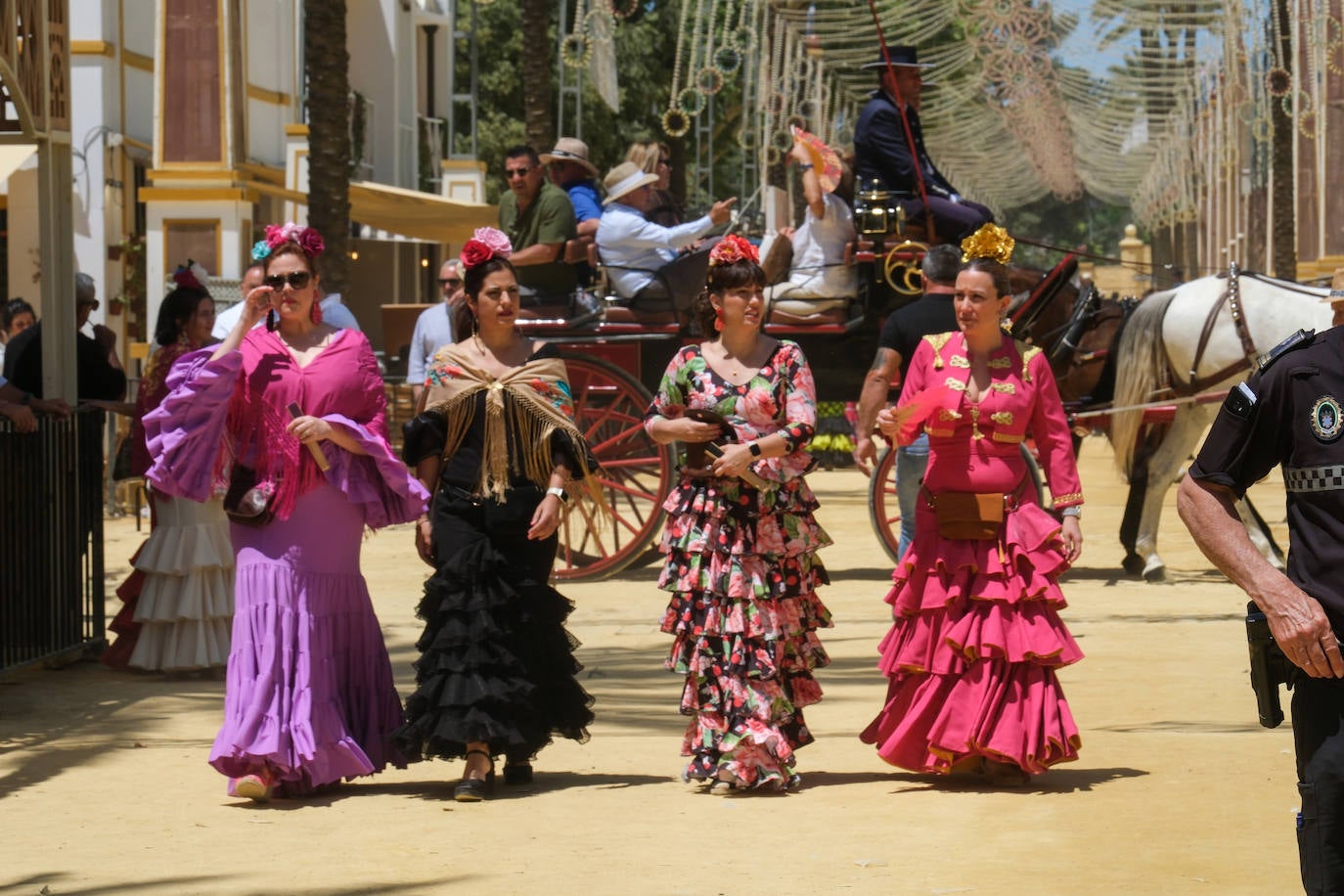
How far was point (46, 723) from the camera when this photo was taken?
902cm

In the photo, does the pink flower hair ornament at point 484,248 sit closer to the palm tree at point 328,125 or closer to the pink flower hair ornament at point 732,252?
the pink flower hair ornament at point 732,252

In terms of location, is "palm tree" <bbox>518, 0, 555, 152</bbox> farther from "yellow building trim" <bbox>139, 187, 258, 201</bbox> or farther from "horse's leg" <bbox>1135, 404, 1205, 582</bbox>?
"horse's leg" <bbox>1135, 404, 1205, 582</bbox>

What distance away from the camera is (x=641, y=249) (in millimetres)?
13844

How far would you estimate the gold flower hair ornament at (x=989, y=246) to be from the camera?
7.80 metres

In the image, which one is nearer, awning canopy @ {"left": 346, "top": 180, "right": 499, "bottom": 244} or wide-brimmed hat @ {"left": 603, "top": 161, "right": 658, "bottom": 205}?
wide-brimmed hat @ {"left": 603, "top": 161, "right": 658, "bottom": 205}

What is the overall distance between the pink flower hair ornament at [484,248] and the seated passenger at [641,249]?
19.8 feet

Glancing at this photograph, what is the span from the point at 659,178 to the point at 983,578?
6934mm

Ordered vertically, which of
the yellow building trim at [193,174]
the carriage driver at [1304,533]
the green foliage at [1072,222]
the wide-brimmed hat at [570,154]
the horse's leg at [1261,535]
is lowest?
the horse's leg at [1261,535]

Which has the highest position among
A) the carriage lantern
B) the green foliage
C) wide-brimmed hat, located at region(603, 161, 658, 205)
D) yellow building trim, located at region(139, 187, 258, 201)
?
the green foliage

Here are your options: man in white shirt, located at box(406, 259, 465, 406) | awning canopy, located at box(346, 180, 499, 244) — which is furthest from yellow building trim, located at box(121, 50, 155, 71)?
man in white shirt, located at box(406, 259, 465, 406)

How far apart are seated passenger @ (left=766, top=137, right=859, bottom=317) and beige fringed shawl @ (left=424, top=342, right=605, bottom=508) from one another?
6.14 metres

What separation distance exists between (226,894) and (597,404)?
8464mm

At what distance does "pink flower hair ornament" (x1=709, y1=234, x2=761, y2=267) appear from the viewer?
7520 mm

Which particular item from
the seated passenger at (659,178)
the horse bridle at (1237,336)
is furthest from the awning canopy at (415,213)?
the horse bridle at (1237,336)
